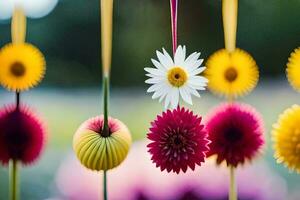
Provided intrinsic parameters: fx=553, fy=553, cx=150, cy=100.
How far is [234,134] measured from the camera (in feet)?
6.11

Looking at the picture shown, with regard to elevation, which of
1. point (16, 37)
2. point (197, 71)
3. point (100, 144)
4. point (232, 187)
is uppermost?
point (16, 37)

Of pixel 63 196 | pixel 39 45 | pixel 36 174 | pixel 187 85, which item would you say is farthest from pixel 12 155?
pixel 187 85

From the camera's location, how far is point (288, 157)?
6.12 feet

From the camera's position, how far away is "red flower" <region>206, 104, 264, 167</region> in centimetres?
186

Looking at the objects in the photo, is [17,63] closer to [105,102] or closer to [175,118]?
[105,102]

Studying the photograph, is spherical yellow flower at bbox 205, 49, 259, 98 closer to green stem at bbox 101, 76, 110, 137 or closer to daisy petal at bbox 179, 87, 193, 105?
daisy petal at bbox 179, 87, 193, 105

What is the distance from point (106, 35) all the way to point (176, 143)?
0.43m

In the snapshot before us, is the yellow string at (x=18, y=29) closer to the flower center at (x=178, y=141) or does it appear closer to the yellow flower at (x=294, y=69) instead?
the flower center at (x=178, y=141)

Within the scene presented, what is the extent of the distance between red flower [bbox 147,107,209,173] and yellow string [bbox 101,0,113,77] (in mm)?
246

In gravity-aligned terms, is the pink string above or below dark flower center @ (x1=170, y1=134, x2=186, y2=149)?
above

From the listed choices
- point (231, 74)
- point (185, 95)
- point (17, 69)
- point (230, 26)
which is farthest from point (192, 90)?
point (17, 69)

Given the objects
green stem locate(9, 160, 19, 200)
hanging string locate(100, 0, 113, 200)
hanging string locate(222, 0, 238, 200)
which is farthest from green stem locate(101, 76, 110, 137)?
hanging string locate(222, 0, 238, 200)

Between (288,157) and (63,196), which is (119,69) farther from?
(288,157)

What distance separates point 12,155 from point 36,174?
0.10 meters
